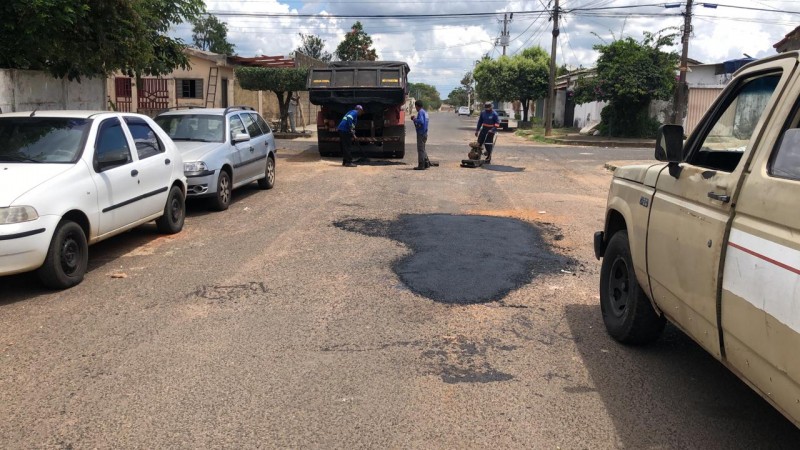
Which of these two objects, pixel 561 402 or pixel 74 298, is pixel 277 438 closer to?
pixel 561 402

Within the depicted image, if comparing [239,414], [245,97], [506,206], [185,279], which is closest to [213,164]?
[185,279]

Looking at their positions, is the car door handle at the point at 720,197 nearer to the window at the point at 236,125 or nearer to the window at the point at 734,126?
the window at the point at 734,126

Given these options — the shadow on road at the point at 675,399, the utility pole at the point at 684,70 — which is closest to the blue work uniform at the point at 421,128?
the shadow on road at the point at 675,399

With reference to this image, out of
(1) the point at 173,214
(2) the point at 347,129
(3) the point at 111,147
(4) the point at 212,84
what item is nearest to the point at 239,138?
(1) the point at 173,214

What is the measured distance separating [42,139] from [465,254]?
4653 millimetres

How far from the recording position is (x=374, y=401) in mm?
3936

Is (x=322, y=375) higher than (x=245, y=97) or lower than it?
lower

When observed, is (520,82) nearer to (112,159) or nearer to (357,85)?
(357,85)

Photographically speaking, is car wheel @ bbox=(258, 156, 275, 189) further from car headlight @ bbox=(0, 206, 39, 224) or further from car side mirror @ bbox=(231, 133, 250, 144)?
car headlight @ bbox=(0, 206, 39, 224)

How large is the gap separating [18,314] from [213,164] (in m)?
4.88

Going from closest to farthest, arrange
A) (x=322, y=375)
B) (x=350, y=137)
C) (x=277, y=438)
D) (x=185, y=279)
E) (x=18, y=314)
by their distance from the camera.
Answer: (x=277, y=438)
(x=322, y=375)
(x=18, y=314)
(x=185, y=279)
(x=350, y=137)

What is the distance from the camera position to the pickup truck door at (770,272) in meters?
2.55

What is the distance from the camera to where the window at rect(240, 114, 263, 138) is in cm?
1202

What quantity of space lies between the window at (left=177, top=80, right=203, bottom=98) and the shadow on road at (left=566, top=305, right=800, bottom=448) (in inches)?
1155
